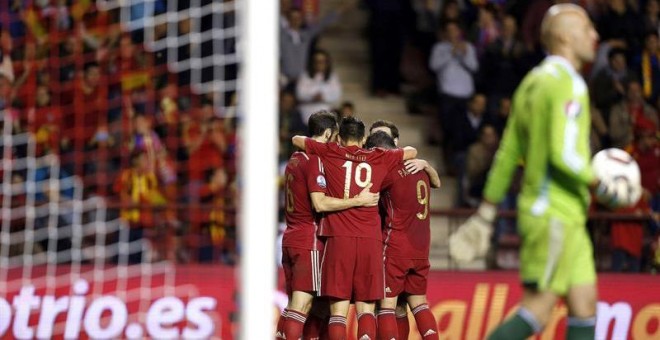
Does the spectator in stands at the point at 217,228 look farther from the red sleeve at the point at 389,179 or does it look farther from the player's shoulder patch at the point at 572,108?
the player's shoulder patch at the point at 572,108

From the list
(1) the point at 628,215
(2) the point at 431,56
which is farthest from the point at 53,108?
(1) the point at 628,215

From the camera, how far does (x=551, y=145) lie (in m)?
6.97

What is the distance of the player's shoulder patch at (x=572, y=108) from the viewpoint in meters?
7.00

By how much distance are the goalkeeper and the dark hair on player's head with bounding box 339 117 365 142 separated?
2919 mm

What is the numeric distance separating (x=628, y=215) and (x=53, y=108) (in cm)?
520

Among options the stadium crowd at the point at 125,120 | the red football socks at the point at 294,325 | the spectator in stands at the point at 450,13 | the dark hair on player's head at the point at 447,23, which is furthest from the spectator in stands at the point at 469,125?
the red football socks at the point at 294,325

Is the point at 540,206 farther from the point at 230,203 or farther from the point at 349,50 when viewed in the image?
the point at 349,50

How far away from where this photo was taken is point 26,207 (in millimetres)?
12844

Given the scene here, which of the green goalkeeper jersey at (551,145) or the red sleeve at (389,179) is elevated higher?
the green goalkeeper jersey at (551,145)

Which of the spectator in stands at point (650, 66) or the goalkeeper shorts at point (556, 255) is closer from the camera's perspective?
the goalkeeper shorts at point (556, 255)

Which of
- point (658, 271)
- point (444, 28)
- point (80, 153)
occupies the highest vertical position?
Answer: point (444, 28)

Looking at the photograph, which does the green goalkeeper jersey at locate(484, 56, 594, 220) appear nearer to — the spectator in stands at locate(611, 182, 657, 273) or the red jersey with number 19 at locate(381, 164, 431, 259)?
the red jersey with number 19 at locate(381, 164, 431, 259)

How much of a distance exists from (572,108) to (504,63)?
863 cm

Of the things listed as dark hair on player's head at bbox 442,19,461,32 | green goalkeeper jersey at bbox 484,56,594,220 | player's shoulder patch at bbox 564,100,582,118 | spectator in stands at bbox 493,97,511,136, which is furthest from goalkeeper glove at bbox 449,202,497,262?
dark hair on player's head at bbox 442,19,461,32
